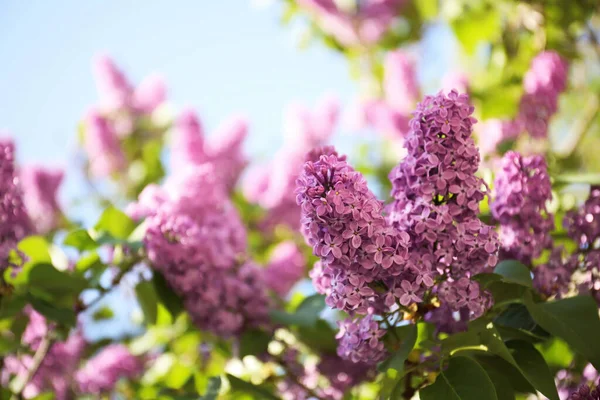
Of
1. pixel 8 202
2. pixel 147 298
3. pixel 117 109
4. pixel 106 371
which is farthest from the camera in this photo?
pixel 117 109

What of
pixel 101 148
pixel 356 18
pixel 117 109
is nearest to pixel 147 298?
pixel 101 148

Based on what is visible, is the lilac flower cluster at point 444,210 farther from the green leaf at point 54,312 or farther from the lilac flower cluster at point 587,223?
the green leaf at point 54,312

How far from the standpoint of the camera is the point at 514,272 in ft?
2.96

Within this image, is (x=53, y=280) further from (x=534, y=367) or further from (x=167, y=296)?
(x=534, y=367)

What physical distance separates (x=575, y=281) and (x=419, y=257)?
364 mm

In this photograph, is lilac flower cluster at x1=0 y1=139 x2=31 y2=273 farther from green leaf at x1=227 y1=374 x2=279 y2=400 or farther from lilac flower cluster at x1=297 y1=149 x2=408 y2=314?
lilac flower cluster at x1=297 y1=149 x2=408 y2=314

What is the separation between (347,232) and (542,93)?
1.39 metres

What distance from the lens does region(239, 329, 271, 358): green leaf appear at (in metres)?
1.30

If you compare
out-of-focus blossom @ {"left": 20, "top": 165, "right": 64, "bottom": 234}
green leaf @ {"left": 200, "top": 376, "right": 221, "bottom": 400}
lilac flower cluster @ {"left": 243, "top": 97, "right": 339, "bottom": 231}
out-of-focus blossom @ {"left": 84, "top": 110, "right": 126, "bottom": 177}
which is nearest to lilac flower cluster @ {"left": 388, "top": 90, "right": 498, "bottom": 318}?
green leaf @ {"left": 200, "top": 376, "right": 221, "bottom": 400}

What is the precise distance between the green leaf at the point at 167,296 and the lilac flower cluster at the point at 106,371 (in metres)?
0.63

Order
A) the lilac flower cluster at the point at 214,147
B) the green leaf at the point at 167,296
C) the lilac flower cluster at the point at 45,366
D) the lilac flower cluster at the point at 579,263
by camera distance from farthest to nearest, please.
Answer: the lilac flower cluster at the point at 214,147 < the lilac flower cluster at the point at 45,366 < the green leaf at the point at 167,296 < the lilac flower cluster at the point at 579,263

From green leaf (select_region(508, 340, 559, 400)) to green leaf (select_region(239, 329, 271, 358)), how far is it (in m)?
0.53

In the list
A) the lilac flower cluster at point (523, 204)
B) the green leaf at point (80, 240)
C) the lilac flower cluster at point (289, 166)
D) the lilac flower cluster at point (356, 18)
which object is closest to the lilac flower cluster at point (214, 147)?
the lilac flower cluster at point (289, 166)

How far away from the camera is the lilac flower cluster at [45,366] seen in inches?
61.0
